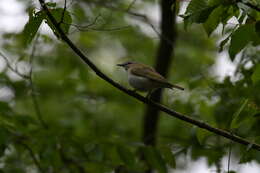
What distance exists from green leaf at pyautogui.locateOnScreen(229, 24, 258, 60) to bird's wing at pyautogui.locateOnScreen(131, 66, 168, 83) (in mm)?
1918

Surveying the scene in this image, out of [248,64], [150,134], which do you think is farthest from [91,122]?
[248,64]

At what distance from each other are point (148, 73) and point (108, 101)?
4604 mm

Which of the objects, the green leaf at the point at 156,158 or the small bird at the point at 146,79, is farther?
the small bird at the point at 146,79

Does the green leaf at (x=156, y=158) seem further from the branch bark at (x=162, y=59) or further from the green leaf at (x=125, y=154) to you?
the branch bark at (x=162, y=59)

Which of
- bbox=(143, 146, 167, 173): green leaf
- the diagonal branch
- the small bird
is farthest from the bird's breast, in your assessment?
the diagonal branch

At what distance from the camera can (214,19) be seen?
3373 mm

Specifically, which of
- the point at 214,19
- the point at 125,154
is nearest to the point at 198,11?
the point at 214,19

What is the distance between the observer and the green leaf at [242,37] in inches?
128

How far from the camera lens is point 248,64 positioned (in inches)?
200

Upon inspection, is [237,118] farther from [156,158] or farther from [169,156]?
[156,158]

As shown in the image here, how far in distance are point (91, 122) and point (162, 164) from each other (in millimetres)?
4714

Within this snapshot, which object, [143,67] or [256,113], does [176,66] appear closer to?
[143,67]

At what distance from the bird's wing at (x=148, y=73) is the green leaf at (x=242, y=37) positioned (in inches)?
75.5

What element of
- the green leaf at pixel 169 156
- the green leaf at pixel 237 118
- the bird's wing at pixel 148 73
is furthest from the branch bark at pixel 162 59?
the green leaf at pixel 237 118
